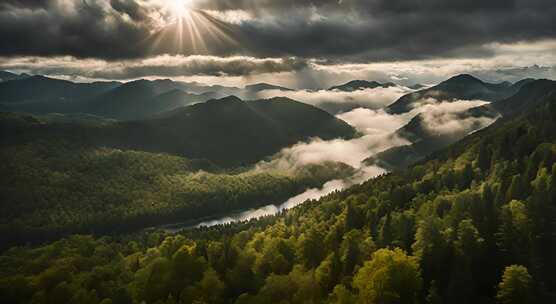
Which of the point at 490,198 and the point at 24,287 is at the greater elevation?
the point at 490,198

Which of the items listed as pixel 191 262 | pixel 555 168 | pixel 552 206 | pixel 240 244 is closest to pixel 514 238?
pixel 552 206

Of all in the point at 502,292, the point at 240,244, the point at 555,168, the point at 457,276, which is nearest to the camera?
the point at 502,292

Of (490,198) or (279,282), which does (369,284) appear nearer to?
(279,282)

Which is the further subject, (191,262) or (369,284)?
(191,262)

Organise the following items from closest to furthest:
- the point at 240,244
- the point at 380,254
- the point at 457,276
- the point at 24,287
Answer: the point at 457,276 → the point at 380,254 → the point at 24,287 → the point at 240,244

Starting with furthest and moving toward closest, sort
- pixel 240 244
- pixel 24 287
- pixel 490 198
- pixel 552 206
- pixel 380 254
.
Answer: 1. pixel 240 244
2. pixel 24 287
3. pixel 490 198
4. pixel 552 206
5. pixel 380 254

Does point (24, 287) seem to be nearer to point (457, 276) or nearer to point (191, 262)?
point (191, 262)

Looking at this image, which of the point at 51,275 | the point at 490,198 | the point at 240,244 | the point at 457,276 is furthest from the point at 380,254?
the point at 51,275

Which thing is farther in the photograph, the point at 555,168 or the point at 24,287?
the point at 24,287

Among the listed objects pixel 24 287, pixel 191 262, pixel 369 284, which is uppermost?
pixel 369 284
